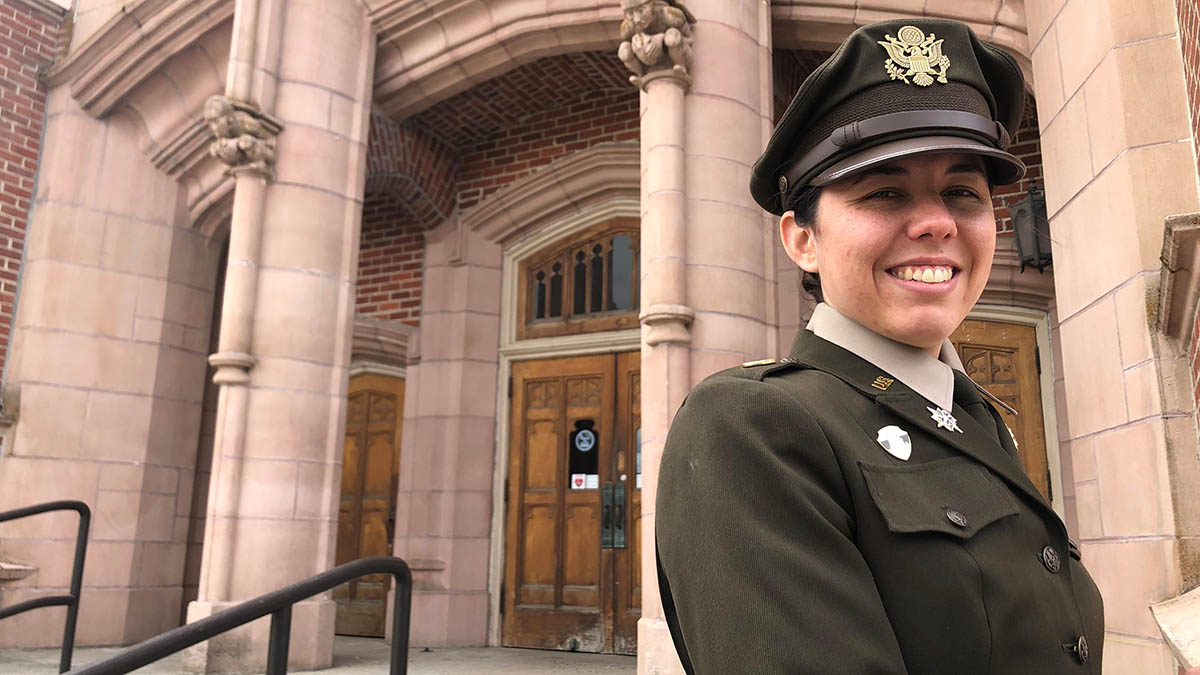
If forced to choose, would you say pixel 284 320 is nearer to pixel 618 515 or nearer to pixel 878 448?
pixel 618 515

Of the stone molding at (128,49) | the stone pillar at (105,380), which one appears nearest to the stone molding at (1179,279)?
the stone molding at (128,49)

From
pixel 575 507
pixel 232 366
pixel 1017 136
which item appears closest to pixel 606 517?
pixel 575 507

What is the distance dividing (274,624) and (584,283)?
570 cm

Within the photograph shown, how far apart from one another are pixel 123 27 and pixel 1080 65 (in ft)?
23.3

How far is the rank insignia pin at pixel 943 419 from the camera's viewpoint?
952mm

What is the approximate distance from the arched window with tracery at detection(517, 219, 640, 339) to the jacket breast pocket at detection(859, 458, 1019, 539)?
660 cm

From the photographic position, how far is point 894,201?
37.0 inches

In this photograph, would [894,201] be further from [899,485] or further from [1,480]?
[1,480]

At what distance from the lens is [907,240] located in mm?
933

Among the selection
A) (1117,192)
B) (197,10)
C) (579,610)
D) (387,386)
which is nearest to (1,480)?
(387,386)

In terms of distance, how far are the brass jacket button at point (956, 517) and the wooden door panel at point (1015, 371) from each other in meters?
5.94

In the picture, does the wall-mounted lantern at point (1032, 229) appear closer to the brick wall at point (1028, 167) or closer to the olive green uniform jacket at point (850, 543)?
the brick wall at point (1028, 167)

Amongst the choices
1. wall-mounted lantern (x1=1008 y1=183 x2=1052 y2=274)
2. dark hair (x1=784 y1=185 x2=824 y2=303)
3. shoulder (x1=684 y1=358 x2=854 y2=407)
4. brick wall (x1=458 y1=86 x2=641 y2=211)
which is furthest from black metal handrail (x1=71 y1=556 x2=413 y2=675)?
brick wall (x1=458 y1=86 x2=641 y2=211)

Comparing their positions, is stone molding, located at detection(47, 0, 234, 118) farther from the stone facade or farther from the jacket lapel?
the jacket lapel
